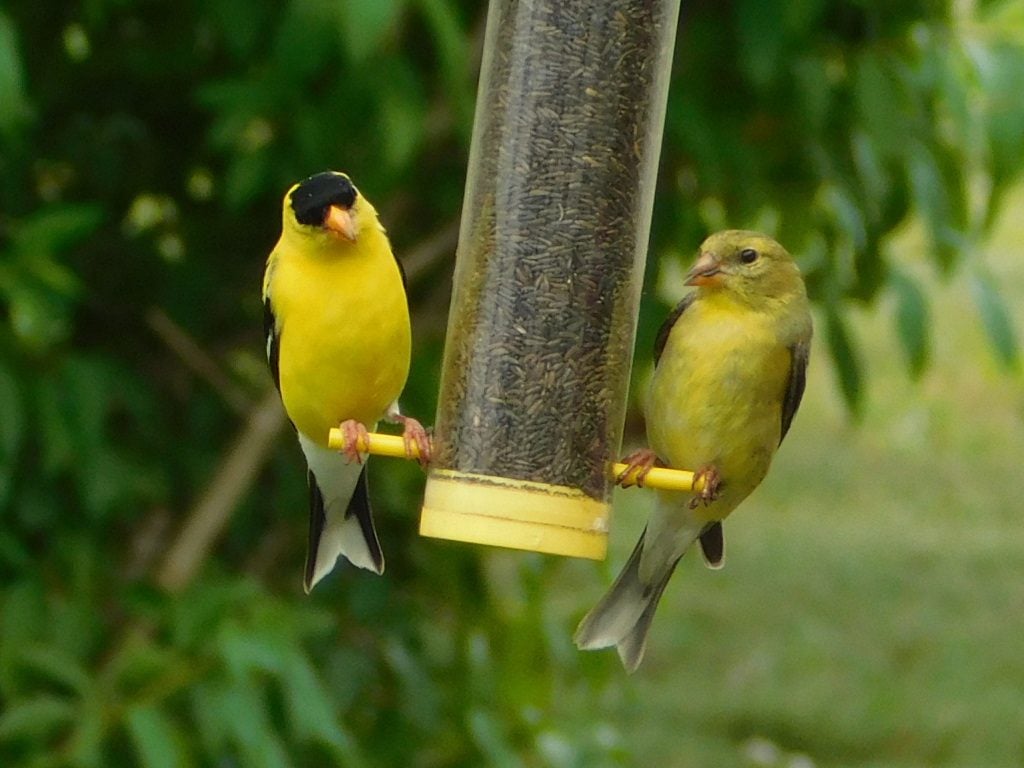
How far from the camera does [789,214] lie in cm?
390

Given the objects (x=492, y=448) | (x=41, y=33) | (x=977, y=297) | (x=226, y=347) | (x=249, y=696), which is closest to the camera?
(x=492, y=448)

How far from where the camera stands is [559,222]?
9.95 ft

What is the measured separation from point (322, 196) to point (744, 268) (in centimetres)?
70

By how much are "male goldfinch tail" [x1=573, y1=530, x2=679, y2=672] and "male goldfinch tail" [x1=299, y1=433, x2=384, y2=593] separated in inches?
14.3

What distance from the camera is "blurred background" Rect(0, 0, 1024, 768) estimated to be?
347 centimetres

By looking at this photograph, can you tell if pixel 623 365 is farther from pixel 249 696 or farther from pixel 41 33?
pixel 41 33

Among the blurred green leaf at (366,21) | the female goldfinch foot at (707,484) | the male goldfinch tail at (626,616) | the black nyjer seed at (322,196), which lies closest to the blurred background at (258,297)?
the blurred green leaf at (366,21)

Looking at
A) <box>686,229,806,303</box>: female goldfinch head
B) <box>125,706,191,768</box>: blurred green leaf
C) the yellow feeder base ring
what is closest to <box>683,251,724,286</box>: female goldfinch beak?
<box>686,229,806,303</box>: female goldfinch head

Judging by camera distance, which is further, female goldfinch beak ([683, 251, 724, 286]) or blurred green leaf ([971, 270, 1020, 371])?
blurred green leaf ([971, 270, 1020, 371])

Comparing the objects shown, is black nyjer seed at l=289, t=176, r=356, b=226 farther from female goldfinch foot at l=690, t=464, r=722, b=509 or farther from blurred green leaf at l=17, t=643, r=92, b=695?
blurred green leaf at l=17, t=643, r=92, b=695

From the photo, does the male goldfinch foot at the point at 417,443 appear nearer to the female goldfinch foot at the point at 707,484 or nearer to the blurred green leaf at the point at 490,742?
the female goldfinch foot at the point at 707,484

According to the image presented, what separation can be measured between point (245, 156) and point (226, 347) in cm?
73

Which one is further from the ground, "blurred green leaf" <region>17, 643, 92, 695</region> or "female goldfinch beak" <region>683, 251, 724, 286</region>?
"female goldfinch beak" <region>683, 251, 724, 286</region>

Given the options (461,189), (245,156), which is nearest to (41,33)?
(245,156)
